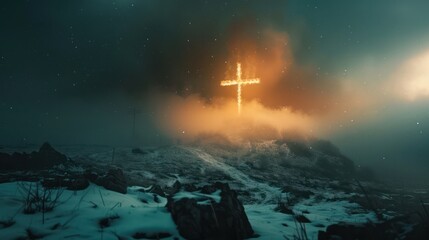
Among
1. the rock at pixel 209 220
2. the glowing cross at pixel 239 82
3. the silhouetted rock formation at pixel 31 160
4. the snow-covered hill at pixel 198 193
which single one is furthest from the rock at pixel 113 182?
the glowing cross at pixel 239 82

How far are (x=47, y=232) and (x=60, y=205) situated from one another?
1.73 meters

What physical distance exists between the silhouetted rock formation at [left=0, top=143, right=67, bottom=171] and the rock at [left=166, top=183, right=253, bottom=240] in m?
37.0

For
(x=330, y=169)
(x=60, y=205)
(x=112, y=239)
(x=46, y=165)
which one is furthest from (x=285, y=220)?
(x=330, y=169)

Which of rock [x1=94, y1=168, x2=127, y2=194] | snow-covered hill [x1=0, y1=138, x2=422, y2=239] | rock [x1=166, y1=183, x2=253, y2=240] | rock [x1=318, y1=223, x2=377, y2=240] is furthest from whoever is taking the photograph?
rock [x1=94, y1=168, x2=127, y2=194]

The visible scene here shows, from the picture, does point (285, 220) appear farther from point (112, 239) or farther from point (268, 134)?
point (268, 134)

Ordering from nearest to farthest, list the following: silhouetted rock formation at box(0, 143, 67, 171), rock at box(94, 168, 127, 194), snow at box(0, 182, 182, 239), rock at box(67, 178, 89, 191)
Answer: snow at box(0, 182, 182, 239), rock at box(67, 178, 89, 191), rock at box(94, 168, 127, 194), silhouetted rock formation at box(0, 143, 67, 171)

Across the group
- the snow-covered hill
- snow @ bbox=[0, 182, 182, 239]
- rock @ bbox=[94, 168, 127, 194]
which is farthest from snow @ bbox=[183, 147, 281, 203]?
snow @ bbox=[0, 182, 182, 239]

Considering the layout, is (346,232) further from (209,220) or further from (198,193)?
(198,193)

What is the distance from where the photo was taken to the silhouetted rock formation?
38.1 metres

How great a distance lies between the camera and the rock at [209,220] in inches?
329

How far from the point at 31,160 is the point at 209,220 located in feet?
134

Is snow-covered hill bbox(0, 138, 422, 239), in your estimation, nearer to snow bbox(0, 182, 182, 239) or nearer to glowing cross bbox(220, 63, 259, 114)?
snow bbox(0, 182, 182, 239)

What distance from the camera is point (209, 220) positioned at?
8844 mm

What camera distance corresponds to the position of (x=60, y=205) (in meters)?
8.42
